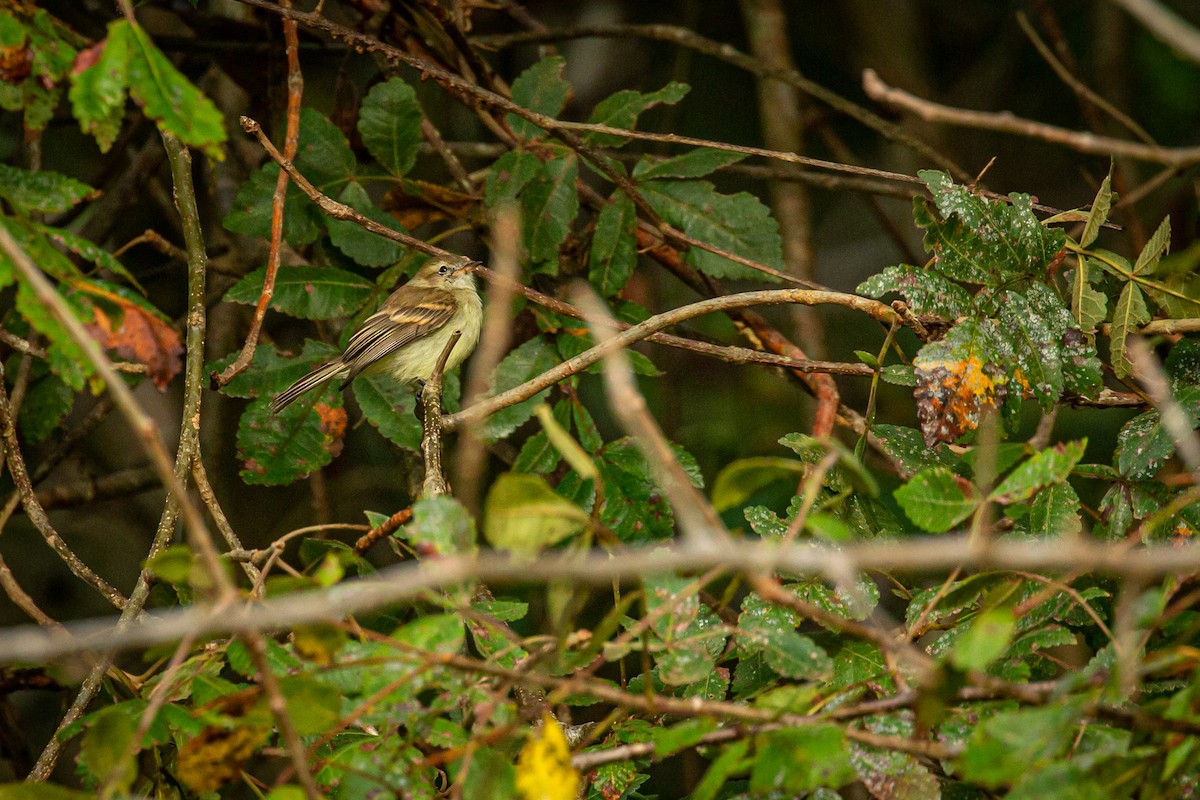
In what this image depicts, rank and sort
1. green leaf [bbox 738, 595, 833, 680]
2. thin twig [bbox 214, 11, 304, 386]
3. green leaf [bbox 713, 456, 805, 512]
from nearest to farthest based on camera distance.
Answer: green leaf [bbox 713, 456, 805, 512]
green leaf [bbox 738, 595, 833, 680]
thin twig [bbox 214, 11, 304, 386]

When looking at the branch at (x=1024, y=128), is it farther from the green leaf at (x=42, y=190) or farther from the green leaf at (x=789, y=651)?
the green leaf at (x=42, y=190)

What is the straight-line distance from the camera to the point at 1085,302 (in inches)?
104

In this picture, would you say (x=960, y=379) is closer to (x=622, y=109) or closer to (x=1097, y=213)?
(x=1097, y=213)

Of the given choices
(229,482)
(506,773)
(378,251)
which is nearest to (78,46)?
(378,251)

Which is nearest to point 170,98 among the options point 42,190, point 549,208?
point 42,190

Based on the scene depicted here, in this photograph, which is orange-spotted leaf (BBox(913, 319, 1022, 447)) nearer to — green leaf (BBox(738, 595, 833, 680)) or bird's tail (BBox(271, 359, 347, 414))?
green leaf (BBox(738, 595, 833, 680))

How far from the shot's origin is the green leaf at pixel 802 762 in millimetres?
1624

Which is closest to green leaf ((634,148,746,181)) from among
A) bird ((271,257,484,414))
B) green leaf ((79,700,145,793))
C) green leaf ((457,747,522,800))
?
bird ((271,257,484,414))

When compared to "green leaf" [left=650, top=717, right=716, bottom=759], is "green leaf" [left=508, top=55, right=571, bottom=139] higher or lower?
A: higher

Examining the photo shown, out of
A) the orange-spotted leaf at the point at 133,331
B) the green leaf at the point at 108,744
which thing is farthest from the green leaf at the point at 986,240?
the green leaf at the point at 108,744

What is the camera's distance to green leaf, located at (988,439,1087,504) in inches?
76.5

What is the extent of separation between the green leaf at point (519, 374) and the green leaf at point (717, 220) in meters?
0.58

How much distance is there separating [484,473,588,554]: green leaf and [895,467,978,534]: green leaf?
26.7 inches

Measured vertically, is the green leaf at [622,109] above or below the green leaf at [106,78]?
below
